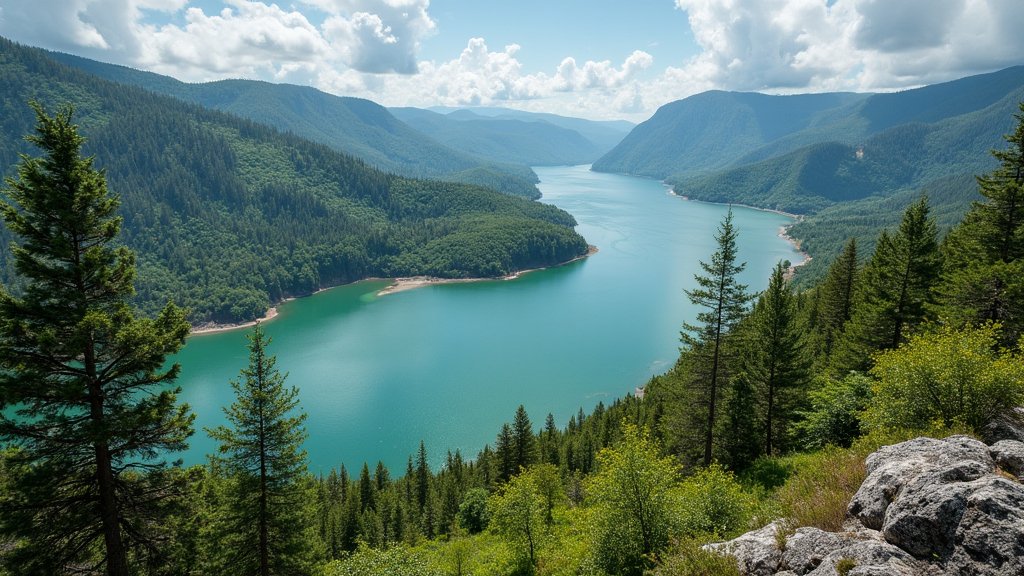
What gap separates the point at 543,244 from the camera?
7254 inches

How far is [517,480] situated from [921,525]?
18040 millimetres

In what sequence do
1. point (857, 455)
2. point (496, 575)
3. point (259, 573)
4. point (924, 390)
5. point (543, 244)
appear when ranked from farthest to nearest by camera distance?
point (543, 244), point (496, 575), point (259, 573), point (924, 390), point (857, 455)

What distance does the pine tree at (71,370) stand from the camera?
36.9 ft

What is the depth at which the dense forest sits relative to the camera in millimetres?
11500

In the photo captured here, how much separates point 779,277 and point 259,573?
25648 mm

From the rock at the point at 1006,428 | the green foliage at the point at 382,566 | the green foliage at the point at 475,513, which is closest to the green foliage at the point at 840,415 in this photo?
the rock at the point at 1006,428

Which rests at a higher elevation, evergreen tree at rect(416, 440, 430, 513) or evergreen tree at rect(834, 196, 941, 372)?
evergreen tree at rect(834, 196, 941, 372)

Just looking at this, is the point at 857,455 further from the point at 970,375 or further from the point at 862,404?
the point at 862,404

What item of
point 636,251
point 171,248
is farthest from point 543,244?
point 171,248

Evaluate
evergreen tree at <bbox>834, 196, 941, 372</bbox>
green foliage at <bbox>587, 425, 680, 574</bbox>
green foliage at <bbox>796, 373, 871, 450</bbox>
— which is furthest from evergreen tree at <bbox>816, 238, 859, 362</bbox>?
green foliage at <bbox>587, 425, 680, 574</bbox>

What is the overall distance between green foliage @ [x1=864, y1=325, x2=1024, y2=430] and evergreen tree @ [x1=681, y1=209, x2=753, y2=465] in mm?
10356

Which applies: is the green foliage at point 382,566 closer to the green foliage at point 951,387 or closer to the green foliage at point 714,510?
the green foliage at point 714,510

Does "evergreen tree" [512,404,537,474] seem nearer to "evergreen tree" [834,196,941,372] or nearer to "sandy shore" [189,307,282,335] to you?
"evergreen tree" [834,196,941,372]

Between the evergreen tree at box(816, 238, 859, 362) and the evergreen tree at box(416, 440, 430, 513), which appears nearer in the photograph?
the evergreen tree at box(816, 238, 859, 362)
